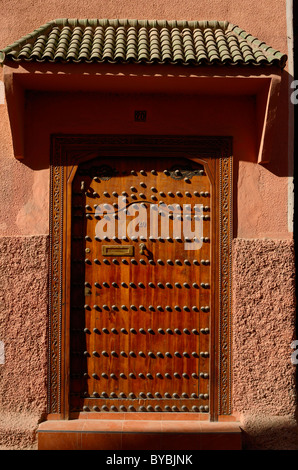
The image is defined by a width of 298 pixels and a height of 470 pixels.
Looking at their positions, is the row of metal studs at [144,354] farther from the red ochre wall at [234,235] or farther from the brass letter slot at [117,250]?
the brass letter slot at [117,250]

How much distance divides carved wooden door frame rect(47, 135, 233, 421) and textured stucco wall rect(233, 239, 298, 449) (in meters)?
0.10

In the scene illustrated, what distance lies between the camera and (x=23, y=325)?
148 inches

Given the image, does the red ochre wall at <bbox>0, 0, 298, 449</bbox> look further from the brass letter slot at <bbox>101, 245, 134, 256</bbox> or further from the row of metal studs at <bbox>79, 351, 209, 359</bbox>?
the brass letter slot at <bbox>101, 245, 134, 256</bbox>

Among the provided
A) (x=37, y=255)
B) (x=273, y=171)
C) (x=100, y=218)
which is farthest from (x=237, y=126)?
(x=37, y=255)

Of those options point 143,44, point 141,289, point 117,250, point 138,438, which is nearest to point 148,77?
point 143,44

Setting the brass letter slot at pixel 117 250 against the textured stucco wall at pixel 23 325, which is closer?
the textured stucco wall at pixel 23 325

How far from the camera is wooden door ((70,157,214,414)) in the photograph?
3826mm

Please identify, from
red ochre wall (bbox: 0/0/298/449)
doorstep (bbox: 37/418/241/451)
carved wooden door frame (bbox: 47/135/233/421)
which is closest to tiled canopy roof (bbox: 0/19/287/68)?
red ochre wall (bbox: 0/0/298/449)

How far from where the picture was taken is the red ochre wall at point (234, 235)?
373 cm

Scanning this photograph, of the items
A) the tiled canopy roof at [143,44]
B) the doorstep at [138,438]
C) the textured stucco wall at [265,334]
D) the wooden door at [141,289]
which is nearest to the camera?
the tiled canopy roof at [143,44]

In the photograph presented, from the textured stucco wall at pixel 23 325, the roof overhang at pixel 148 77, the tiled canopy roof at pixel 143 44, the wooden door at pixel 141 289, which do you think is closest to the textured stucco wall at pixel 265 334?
the wooden door at pixel 141 289

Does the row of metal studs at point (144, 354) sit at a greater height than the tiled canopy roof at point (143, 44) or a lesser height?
lesser

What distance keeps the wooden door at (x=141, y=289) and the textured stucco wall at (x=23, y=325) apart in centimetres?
26

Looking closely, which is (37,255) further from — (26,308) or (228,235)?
(228,235)
